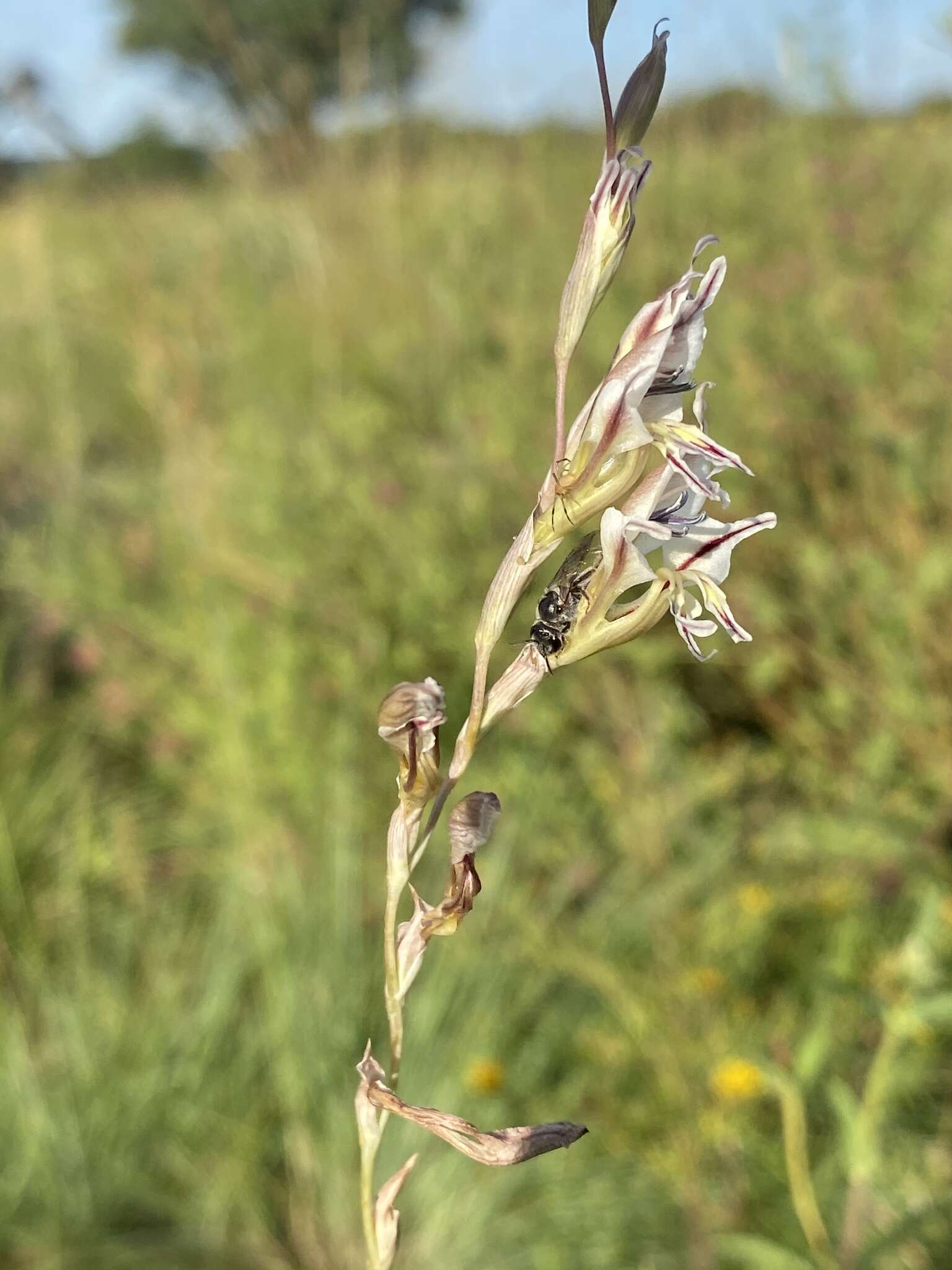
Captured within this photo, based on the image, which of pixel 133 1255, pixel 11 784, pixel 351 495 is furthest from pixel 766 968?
pixel 11 784

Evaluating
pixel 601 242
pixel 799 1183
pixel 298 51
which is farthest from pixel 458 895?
pixel 298 51

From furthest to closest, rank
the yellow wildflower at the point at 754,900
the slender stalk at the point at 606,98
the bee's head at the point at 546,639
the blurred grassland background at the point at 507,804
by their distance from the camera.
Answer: the yellow wildflower at the point at 754,900, the blurred grassland background at the point at 507,804, the bee's head at the point at 546,639, the slender stalk at the point at 606,98

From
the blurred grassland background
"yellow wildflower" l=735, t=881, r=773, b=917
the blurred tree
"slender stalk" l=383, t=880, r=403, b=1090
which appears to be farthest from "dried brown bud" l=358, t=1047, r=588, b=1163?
the blurred tree

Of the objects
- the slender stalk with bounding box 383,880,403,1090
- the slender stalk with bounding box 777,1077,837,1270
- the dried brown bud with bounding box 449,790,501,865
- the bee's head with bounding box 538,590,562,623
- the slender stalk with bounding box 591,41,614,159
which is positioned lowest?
the slender stalk with bounding box 777,1077,837,1270

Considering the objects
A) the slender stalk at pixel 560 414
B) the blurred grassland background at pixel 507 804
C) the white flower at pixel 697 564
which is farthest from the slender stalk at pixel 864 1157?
the slender stalk at pixel 560 414

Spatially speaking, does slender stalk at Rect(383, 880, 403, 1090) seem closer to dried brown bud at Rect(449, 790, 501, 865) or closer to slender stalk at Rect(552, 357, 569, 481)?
dried brown bud at Rect(449, 790, 501, 865)

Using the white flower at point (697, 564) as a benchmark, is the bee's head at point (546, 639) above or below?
below

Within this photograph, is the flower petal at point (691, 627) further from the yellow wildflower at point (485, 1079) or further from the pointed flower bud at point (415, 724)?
the yellow wildflower at point (485, 1079)
